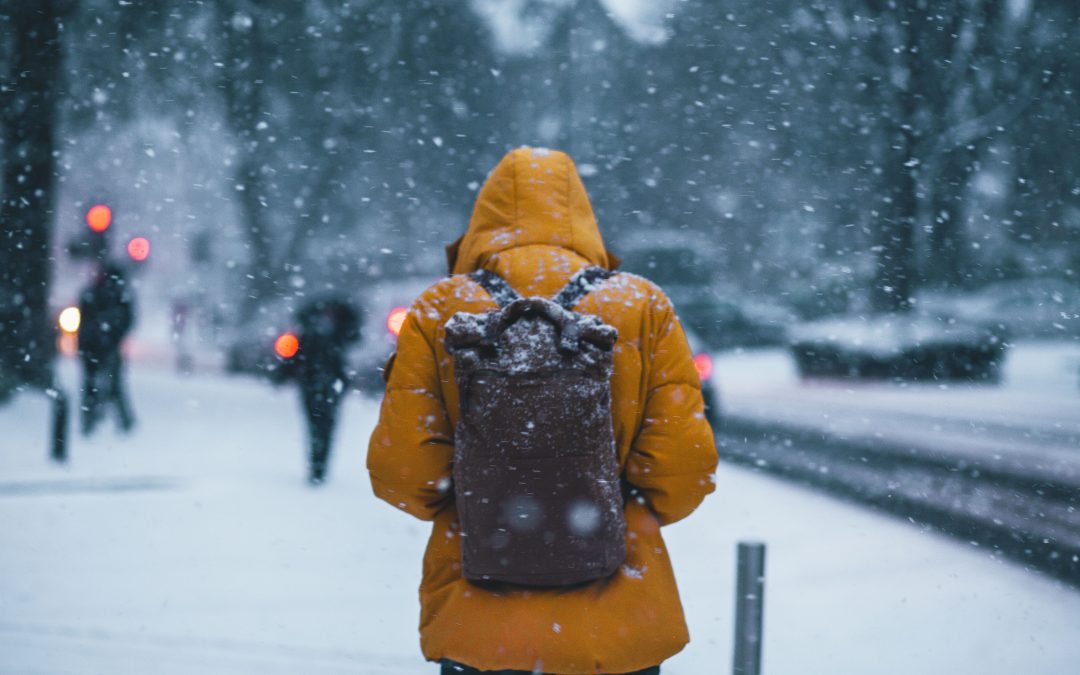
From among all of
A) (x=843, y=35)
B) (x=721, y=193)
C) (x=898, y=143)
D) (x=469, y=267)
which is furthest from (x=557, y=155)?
(x=721, y=193)

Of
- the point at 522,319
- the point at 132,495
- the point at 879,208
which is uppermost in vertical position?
the point at 879,208

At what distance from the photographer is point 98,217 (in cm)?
866

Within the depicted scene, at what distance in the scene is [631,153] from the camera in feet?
75.4

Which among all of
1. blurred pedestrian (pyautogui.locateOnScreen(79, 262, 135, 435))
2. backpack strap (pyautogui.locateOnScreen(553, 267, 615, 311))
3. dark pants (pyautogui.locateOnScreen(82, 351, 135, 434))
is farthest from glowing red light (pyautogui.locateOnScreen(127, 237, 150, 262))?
backpack strap (pyautogui.locateOnScreen(553, 267, 615, 311))

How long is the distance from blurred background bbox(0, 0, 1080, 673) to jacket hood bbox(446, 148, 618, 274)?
2.61 metres

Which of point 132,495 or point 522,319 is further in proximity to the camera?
point 132,495

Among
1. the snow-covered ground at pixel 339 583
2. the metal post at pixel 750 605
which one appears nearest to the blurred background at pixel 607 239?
the snow-covered ground at pixel 339 583

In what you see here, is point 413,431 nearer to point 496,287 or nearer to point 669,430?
point 496,287

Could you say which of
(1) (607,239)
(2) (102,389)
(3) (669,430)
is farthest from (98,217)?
(1) (607,239)

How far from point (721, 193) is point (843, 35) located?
545 inches

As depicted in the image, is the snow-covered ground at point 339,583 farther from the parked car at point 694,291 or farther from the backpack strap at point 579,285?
the parked car at point 694,291

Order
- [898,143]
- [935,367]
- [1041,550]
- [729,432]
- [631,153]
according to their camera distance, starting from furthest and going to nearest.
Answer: [631,153]
[935,367]
[898,143]
[729,432]
[1041,550]

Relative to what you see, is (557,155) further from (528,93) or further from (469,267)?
(528,93)

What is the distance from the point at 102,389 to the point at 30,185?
312 centimetres
